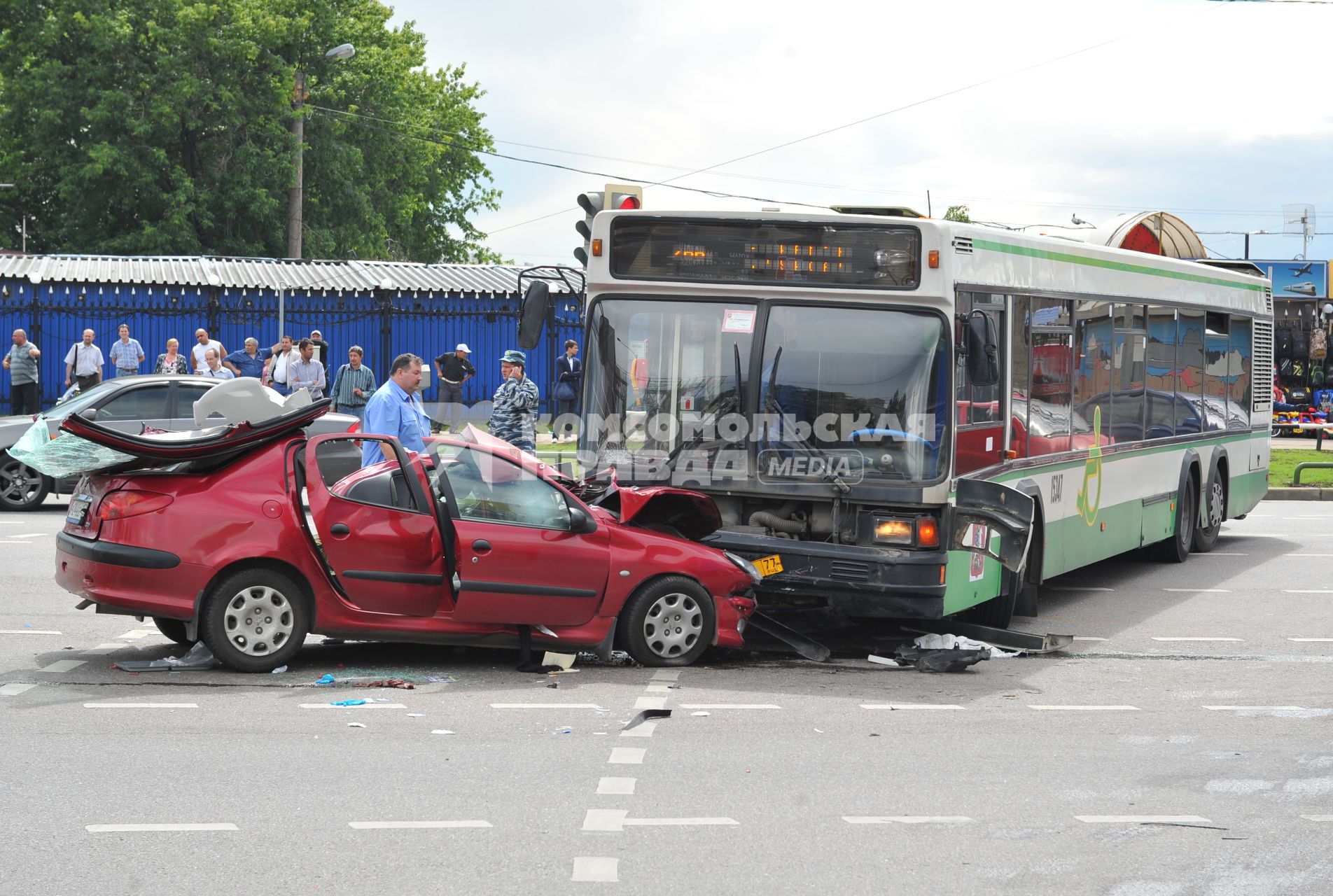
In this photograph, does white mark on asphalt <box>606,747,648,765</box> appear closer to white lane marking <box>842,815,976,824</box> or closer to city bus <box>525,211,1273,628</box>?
white lane marking <box>842,815,976,824</box>

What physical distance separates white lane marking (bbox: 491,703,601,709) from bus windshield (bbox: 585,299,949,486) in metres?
1.89

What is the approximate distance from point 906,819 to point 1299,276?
125 feet

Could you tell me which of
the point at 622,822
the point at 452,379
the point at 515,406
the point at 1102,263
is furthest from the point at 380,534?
the point at 452,379

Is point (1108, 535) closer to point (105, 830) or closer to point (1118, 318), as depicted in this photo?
point (1118, 318)

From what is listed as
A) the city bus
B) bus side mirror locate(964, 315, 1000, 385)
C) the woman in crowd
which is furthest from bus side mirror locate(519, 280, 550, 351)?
the woman in crowd

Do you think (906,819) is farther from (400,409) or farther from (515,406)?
(515,406)

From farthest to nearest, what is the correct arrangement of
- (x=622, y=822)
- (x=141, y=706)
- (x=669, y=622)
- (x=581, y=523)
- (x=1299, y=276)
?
(x=1299, y=276) → (x=669, y=622) → (x=581, y=523) → (x=141, y=706) → (x=622, y=822)

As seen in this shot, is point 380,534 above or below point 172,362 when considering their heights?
below

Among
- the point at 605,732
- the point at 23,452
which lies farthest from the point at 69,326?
the point at 605,732

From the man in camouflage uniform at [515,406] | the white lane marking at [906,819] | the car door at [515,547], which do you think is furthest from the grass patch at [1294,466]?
the white lane marking at [906,819]

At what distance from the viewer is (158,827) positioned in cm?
552

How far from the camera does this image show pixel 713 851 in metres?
5.36

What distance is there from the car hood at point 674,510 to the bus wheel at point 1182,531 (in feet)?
22.5

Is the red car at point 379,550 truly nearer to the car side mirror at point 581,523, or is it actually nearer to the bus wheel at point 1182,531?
the car side mirror at point 581,523
